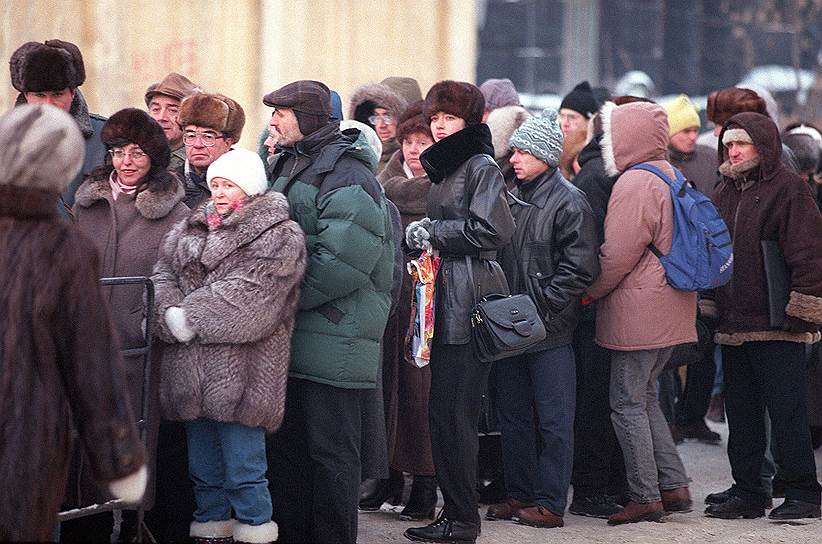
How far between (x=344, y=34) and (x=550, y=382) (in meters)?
5.38

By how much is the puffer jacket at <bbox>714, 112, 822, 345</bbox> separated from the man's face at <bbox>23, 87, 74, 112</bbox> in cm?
307

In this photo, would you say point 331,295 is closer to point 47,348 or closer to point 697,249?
point 47,348

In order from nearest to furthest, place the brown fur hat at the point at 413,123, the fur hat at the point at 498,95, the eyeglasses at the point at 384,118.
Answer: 1. the brown fur hat at the point at 413,123
2. the eyeglasses at the point at 384,118
3. the fur hat at the point at 498,95

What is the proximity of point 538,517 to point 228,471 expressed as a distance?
182cm

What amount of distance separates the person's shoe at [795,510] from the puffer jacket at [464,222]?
1.79 m

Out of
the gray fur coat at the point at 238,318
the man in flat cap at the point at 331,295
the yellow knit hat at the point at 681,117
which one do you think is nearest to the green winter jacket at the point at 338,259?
the man in flat cap at the point at 331,295

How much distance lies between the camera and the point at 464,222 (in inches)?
235

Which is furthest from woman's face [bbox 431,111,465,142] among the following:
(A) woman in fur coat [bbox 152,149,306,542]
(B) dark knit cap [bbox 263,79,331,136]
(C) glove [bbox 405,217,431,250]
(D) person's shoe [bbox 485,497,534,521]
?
(D) person's shoe [bbox 485,497,534,521]

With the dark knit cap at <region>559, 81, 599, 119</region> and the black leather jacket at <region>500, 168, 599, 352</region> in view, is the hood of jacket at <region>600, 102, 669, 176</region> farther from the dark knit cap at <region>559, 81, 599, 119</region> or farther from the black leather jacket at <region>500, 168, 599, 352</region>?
the dark knit cap at <region>559, 81, 599, 119</region>

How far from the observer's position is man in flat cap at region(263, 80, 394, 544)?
540 centimetres

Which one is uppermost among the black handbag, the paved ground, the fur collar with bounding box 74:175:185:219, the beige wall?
the beige wall

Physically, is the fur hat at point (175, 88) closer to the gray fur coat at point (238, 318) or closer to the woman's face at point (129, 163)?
the woman's face at point (129, 163)

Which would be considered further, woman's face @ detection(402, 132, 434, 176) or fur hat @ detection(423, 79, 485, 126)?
woman's face @ detection(402, 132, 434, 176)

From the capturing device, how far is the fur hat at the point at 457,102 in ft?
20.1
